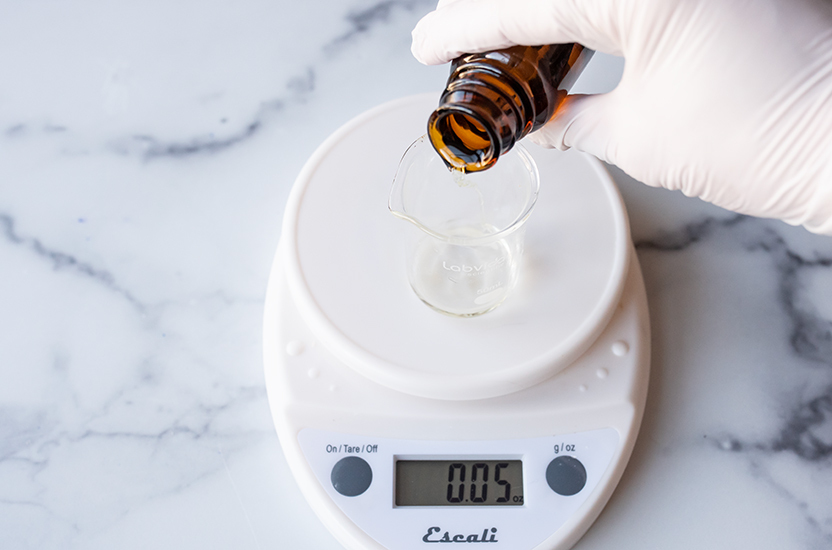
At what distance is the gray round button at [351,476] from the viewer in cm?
89

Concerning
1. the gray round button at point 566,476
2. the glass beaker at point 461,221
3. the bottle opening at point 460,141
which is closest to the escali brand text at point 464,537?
the gray round button at point 566,476

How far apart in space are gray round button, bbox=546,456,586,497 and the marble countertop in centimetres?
8

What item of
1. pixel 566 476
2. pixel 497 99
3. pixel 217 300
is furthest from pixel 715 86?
pixel 217 300

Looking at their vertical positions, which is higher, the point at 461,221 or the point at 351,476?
the point at 461,221

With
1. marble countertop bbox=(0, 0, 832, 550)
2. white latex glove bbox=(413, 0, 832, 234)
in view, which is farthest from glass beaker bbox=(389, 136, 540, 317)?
marble countertop bbox=(0, 0, 832, 550)

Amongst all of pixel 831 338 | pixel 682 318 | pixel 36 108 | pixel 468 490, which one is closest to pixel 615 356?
pixel 682 318

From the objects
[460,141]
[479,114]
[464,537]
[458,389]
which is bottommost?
[464,537]

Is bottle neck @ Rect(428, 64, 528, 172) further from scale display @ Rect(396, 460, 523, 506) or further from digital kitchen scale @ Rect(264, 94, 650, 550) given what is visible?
scale display @ Rect(396, 460, 523, 506)

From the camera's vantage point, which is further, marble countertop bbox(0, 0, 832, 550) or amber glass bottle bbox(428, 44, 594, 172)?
marble countertop bbox(0, 0, 832, 550)

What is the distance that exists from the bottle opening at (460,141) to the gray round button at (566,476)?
0.43 m

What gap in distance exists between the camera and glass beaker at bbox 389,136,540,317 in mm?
936

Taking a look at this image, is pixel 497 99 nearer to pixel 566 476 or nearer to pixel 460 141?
pixel 460 141

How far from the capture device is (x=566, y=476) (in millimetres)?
887

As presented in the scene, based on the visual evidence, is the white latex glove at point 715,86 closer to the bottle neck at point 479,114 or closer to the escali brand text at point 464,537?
the bottle neck at point 479,114
